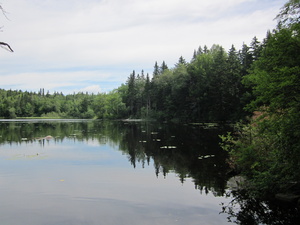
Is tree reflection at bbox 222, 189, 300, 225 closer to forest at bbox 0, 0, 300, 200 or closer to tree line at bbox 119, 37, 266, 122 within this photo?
forest at bbox 0, 0, 300, 200

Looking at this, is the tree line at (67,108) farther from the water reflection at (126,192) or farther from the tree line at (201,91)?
the water reflection at (126,192)

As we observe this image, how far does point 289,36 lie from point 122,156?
1630cm

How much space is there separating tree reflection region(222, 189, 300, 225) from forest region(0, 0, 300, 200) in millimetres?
671

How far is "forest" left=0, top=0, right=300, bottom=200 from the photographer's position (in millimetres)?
8281

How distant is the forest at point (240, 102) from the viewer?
8281 mm

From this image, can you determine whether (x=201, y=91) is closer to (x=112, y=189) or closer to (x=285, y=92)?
(x=112, y=189)

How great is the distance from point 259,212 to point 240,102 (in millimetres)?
45676

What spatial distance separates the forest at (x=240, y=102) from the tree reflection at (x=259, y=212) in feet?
2.20

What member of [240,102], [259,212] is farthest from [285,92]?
[240,102]

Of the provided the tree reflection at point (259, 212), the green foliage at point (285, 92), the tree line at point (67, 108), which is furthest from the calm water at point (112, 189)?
the tree line at point (67, 108)

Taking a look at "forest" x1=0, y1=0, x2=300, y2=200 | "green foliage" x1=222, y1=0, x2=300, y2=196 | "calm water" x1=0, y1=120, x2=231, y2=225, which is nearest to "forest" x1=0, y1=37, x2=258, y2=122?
"forest" x1=0, y1=0, x2=300, y2=200

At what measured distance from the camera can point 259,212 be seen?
9.92 metres

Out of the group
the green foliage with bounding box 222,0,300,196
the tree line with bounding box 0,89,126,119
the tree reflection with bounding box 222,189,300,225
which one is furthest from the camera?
the tree line with bounding box 0,89,126,119

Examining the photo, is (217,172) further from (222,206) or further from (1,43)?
(1,43)
